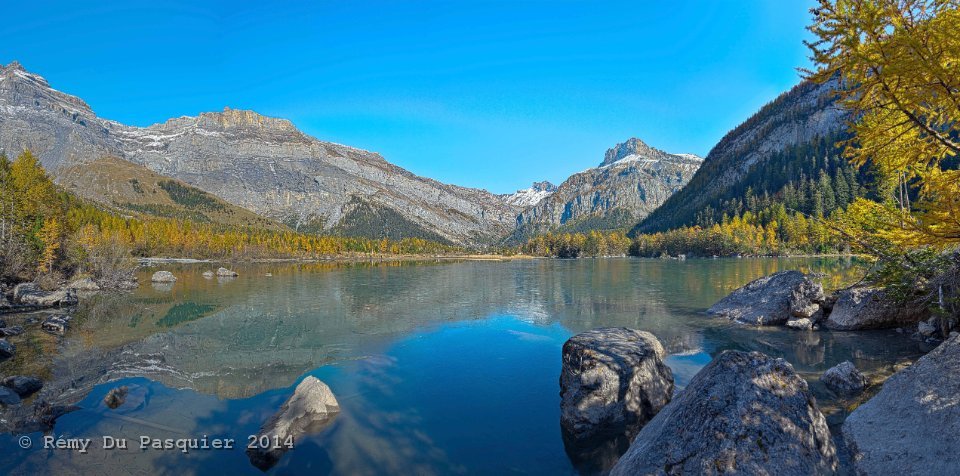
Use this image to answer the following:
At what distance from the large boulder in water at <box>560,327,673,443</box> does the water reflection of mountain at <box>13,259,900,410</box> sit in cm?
964

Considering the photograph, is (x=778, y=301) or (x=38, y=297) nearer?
(x=778, y=301)

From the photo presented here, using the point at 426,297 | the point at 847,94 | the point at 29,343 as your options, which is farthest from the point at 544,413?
the point at 426,297

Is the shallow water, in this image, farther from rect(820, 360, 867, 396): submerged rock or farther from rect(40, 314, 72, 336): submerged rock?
rect(40, 314, 72, 336): submerged rock

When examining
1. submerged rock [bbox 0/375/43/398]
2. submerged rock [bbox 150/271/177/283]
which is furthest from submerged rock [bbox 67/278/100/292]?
submerged rock [bbox 0/375/43/398]

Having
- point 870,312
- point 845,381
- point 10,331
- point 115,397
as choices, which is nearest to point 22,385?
point 115,397

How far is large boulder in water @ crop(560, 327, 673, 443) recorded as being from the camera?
13.7 metres

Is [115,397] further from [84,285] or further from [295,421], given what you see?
[84,285]

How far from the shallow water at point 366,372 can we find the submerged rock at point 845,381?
61 centimetres

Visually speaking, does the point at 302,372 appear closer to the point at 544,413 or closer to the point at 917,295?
the point at 544,413

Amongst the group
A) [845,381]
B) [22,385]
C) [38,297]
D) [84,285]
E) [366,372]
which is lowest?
[366,372]

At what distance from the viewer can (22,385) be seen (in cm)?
1766

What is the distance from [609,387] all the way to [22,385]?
2355cm

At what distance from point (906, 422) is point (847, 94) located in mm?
7573

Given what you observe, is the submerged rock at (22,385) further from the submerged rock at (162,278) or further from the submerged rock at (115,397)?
the submerged rock at (162,278)
